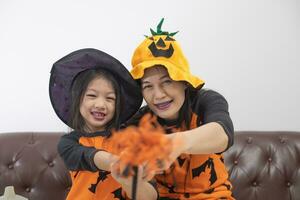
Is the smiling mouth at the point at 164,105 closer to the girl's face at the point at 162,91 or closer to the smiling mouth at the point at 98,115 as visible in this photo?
the girl's face at the point at 162,91

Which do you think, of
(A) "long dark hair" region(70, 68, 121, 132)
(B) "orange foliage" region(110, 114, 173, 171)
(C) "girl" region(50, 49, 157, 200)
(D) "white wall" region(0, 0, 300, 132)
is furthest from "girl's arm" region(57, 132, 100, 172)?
(D) "white wall" region(0, 0, 300, 132)

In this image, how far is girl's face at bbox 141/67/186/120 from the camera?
3.16ft

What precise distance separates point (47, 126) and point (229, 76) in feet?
3.07

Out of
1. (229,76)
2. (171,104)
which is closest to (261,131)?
(229,76)

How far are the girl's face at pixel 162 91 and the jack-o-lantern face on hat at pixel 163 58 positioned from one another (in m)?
0.02

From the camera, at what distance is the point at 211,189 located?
1025 millimetres

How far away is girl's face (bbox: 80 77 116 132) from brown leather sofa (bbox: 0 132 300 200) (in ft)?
2.25

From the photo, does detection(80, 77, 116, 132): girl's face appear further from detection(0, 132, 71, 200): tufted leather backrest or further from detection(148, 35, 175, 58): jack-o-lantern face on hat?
detection(0, 132, 71, 200): tufted leather backrest

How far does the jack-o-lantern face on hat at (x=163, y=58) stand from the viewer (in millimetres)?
944

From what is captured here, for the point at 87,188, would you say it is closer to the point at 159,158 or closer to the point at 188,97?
the point at 188,97

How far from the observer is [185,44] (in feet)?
5.53

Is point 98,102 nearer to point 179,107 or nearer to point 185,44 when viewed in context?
point 179,107

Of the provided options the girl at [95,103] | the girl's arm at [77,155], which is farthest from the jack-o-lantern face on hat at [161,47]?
the girl's arm at [77,155]

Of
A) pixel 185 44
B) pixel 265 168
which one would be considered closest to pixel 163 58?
pixel 185 44
